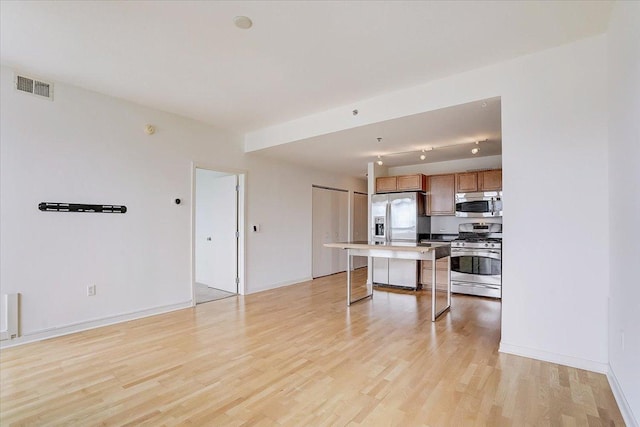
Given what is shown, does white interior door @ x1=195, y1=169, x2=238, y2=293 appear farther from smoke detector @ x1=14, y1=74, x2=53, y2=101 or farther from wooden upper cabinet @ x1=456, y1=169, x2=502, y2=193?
wooden upper cabinet @ x1=456, y1=169, x2=502, y2=193

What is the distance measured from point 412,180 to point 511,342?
350 cm

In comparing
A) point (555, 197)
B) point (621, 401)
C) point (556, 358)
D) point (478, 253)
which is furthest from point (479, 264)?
point (621, 401)

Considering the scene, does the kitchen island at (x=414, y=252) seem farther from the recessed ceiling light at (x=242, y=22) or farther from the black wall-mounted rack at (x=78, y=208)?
the black wall-mounted rack at (x=78, y=208)

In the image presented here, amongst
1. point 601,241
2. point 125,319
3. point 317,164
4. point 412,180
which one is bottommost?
point 125,319

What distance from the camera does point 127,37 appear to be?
2459 mm

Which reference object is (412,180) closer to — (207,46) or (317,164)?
(317,164)

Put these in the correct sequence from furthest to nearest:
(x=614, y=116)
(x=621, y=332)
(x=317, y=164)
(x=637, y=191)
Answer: (x=317, y=164), (x=614, y=116), (x=621, y=332), (x=637, y=191)

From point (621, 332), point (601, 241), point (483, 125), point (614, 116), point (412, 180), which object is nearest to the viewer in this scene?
point (621, 332)

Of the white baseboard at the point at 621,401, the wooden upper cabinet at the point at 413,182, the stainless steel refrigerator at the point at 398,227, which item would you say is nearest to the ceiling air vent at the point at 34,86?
the stainless steel refrigerator at the point at 398,227

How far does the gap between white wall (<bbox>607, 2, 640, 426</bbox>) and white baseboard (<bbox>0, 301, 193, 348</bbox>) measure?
457cm

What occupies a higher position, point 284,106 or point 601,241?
point 284,106

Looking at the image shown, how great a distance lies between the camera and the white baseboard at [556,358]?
242 centimetres

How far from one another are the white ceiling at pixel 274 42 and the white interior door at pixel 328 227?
140 inches

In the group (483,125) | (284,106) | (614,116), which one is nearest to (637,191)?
(614,116)
